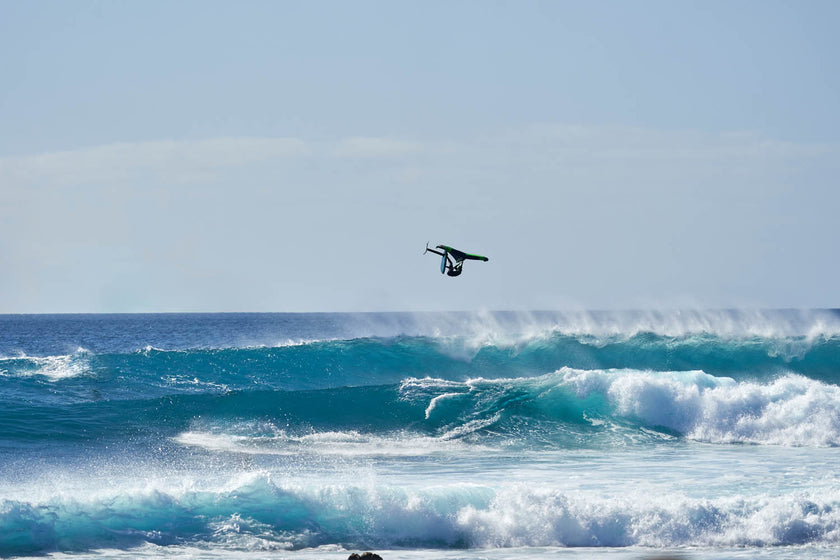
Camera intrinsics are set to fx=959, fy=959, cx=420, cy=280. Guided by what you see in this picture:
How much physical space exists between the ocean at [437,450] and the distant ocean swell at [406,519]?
30 mm

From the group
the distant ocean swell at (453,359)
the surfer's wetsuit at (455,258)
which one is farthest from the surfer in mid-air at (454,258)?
the distant ocean swell at (453,359)

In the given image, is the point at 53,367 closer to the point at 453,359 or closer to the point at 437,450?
the point at 453,359

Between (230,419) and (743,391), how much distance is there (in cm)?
1304

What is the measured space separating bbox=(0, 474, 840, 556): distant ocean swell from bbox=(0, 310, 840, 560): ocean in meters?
0.03

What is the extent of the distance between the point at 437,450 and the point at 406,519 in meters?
6.39

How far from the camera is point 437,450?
2088 centimetres

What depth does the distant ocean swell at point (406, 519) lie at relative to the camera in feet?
45.2

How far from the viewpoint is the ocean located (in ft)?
45.7

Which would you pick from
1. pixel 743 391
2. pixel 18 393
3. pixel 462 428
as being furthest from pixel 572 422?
pixel 18 393

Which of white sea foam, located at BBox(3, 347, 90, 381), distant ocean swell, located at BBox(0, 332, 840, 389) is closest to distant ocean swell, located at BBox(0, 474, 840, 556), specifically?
white sea foam, located at BBox(3, 347, 90, 381)

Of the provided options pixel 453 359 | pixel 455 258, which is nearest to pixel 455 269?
pixel 455 258

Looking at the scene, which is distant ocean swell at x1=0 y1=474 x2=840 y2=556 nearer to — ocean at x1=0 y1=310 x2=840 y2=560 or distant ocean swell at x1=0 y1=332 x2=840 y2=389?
ocean at x1=0 y1=310 x2=840 y2=560

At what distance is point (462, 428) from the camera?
23047 mm

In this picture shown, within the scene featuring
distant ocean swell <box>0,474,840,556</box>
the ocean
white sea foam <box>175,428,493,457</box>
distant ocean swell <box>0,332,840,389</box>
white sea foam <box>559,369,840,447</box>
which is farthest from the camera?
distant ocean swell <box>0,332,840,389</box>
